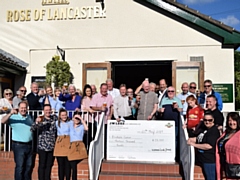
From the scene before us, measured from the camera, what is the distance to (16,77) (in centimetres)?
1036

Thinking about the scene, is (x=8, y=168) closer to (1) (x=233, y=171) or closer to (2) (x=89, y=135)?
(2) (x=89, y=135)

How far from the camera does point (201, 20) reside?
937 cm

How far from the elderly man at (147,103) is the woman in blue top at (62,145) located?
1.66 meters

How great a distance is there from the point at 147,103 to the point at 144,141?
823 millimetres

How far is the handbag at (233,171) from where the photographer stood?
438cm

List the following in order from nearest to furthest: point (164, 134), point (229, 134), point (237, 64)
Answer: point (229, 134), point (164, 134), point (237, 64)

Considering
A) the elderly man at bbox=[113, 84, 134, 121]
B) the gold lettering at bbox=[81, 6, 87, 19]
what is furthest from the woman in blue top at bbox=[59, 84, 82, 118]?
the gold lettering at bbox=[81, 6, 87, 19]

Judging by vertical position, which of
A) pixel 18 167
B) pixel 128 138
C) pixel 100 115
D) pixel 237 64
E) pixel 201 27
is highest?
pixel 237 64

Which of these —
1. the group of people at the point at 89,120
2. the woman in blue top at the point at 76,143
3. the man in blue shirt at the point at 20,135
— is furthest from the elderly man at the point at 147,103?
the man in blue shirt at the point at 20,135

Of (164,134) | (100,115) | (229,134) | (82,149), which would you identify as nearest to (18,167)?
(82,149)

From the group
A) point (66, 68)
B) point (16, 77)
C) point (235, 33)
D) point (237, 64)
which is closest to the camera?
point (235, 33)

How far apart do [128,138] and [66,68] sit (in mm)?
3916

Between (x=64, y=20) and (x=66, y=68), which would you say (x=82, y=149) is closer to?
(x=66, y=68)

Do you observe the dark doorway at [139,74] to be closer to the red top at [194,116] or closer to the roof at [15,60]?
the roof at [15,60]
